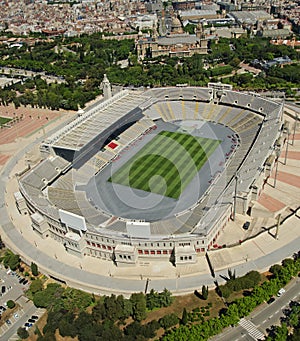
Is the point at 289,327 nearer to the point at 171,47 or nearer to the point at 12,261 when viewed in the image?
the point at 12,261

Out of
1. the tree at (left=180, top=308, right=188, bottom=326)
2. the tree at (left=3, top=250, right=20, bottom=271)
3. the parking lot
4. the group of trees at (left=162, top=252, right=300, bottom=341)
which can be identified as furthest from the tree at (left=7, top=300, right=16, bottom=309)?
the tree at (left=180, top=308, right=188, bottom=326)

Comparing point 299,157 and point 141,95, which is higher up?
point 141,95

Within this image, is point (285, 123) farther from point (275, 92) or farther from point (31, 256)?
point (31, 256)

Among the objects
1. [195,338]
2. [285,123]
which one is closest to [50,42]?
[285,123]

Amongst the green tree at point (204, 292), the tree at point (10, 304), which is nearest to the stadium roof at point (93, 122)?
the tree at point (10, 304)

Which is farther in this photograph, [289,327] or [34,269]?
[34,269]

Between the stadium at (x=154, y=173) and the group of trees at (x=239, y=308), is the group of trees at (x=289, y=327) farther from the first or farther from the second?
the stadium at (x=154, y=173)

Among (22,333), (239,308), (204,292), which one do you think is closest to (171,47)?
(204,292)

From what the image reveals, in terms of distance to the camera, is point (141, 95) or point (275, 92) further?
point (275, 92)

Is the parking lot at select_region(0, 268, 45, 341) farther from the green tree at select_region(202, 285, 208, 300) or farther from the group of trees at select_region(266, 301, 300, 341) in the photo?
the group of trees at select_region(266, 301, 300, 341)
